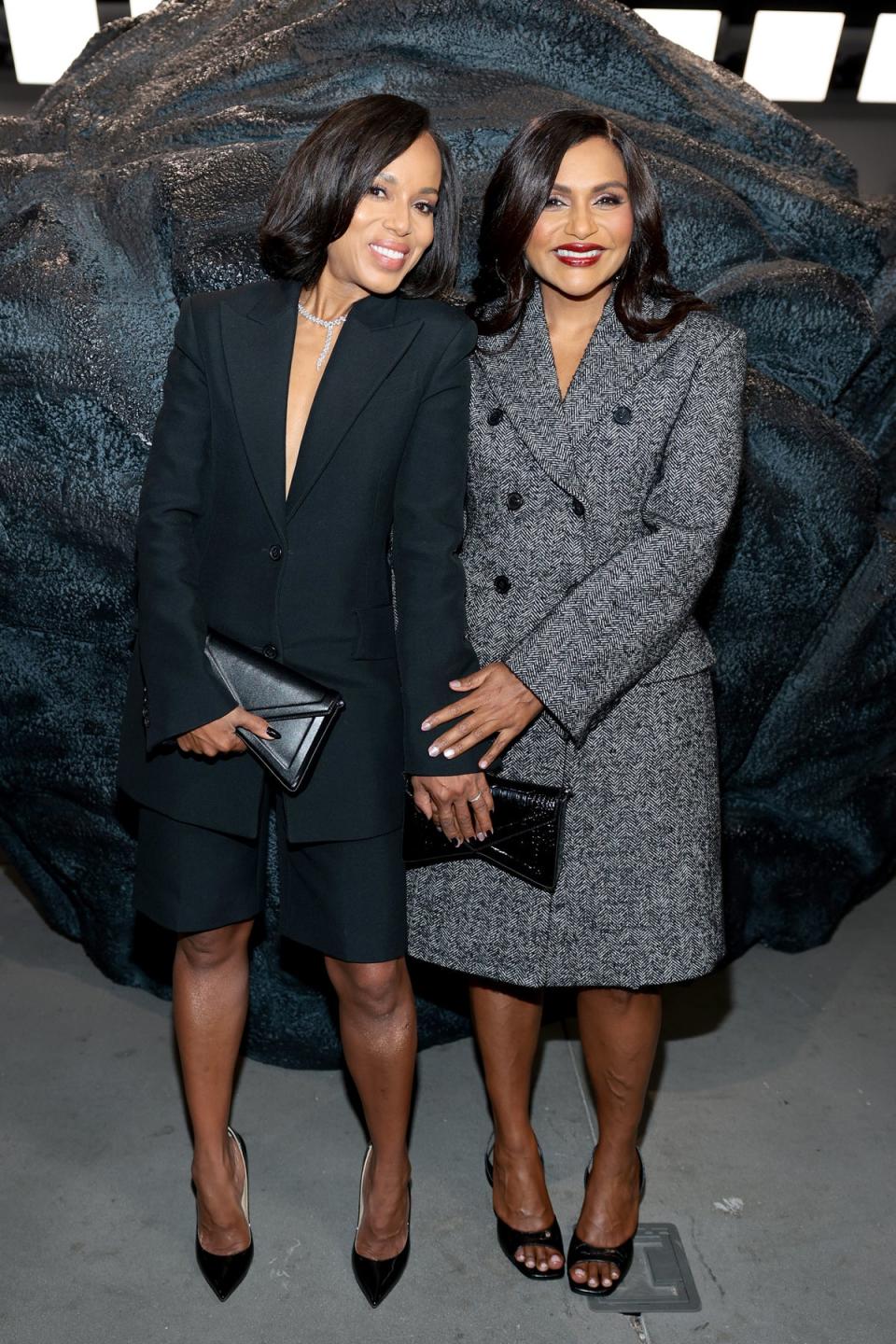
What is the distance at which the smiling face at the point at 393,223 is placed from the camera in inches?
64.4

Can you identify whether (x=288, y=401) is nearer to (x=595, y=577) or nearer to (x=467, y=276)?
(x=595, y=577)

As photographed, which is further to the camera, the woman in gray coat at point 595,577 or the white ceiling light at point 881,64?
the white ceiling light at point 881,64

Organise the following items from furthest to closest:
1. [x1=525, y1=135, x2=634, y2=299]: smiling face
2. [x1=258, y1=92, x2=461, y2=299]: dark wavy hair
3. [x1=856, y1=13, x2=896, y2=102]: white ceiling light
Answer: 1. [x1=856, y1=13, x2=896, y2=102]: white ceiling light
2. [x1=525, y1=135, x2=634, y2=299]: smiling face
3. [x1=258, y1=92, x2=461, y2=299]: dark wavy hair

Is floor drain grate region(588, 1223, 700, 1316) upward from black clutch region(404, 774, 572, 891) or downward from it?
downward

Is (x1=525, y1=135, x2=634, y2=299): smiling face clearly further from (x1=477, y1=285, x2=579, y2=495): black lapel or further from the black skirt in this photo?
the black skirt

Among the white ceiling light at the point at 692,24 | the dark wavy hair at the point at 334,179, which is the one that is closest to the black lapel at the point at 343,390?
the dark wavy hair at the point at 334,179

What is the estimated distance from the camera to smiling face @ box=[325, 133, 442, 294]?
164 centimetres

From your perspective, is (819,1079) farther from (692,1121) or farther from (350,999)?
(350,999)

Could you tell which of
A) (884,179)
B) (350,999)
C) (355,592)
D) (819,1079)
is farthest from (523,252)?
(884,179)

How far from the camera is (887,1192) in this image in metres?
2.21

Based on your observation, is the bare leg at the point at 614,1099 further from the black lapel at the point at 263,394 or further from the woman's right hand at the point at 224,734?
the black lapel at the point at 263,394

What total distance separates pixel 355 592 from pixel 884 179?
5.67m

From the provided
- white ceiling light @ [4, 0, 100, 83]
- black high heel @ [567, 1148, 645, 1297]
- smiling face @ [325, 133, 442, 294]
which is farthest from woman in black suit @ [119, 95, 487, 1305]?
white ceiling light @ [4, 0, 100, 83]

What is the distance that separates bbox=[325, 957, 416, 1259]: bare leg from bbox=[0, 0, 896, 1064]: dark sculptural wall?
0.48 m
